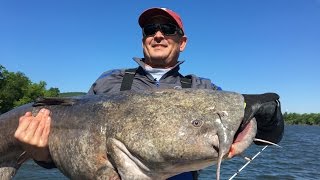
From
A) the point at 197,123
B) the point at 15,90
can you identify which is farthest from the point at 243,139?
the point at 15,90

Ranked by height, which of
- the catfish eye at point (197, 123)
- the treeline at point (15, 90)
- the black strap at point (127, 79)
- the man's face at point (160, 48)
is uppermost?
the treeline at point (15, 90)

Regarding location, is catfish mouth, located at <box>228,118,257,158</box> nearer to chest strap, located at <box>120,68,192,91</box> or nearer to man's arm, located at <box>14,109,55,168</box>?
chest strap, located at <box>120,68,192,91</box>

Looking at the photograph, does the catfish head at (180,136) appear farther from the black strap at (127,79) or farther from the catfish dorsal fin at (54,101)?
the black strap at (127,79)

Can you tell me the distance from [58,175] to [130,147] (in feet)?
55.3

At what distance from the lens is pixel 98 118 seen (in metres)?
3.44

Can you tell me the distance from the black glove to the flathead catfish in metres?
0.08

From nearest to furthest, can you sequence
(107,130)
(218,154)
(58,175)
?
(218,154)
(107,130)
(58,175)

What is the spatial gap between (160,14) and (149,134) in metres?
1.98

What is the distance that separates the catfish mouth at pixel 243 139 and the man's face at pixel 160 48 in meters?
1.83

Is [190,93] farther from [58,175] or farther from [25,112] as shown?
[58,175]

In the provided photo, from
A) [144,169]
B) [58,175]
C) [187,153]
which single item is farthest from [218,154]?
[58,175]

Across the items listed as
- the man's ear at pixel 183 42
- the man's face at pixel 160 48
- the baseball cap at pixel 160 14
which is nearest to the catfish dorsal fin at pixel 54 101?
the man's face at pixel 160 48

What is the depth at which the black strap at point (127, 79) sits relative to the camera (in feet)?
14.1

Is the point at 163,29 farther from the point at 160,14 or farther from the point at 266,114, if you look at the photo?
the point at 266,114
